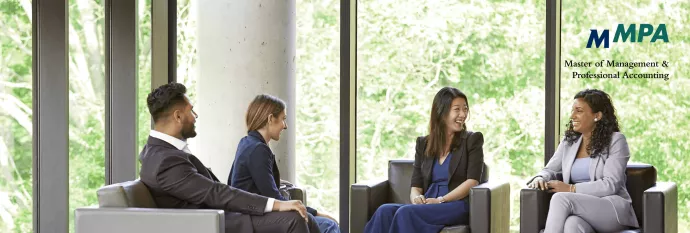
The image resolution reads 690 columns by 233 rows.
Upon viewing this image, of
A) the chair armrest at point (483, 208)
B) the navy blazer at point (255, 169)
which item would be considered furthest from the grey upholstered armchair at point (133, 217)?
the chair armrest at point (483, 208)

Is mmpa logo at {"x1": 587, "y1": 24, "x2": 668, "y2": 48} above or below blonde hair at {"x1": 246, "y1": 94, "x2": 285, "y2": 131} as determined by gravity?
above

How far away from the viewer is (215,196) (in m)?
4.49

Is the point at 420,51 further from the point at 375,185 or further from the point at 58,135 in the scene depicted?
the point at 58,135

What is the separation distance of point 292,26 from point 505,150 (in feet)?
5.95

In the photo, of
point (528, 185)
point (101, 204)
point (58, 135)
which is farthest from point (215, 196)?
point (528, 185)

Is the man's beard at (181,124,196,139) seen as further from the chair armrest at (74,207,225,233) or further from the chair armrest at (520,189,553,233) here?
the chair armrest at (520,189,553,233)

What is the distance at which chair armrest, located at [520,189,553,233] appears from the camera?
5.50m

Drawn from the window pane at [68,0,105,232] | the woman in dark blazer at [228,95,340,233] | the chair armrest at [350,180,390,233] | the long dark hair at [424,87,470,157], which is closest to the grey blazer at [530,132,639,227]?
the long dark hair at [424,87,470,157]

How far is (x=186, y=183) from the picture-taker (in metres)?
4.43

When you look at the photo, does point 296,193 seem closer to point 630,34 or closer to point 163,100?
point 163,100

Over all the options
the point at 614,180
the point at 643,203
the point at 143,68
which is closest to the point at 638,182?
the point at 614,180

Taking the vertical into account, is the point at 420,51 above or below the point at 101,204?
above

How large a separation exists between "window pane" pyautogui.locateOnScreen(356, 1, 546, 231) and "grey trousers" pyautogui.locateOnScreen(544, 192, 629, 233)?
5.34 ft

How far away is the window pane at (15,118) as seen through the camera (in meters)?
5.44
